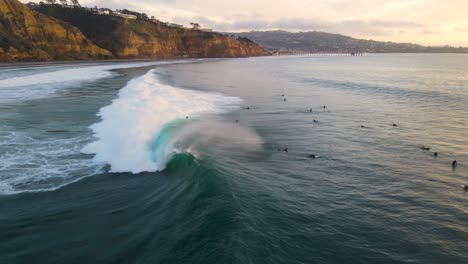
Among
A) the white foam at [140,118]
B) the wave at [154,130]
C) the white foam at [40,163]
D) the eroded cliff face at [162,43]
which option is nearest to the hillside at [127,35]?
the eroded cliff face at [162,43]

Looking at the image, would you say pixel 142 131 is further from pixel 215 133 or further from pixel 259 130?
pixel 259 130

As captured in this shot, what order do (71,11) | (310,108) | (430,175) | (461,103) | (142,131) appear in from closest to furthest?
(430,175), (142,131), (310,108), (461,103), (71,11)

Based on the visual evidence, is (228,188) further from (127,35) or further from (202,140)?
(127,35)

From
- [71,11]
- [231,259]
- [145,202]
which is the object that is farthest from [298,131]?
[71,11]

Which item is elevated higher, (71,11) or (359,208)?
(71,11)

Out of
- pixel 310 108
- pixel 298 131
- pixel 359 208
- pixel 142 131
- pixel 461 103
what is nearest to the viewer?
pixel 359 208

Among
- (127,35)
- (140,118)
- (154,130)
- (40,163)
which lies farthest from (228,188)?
(127,35)

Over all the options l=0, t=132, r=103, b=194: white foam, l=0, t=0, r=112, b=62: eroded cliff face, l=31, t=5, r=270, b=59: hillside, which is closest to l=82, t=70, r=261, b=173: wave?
l=0, t=132, r=103, b=194: white foam
